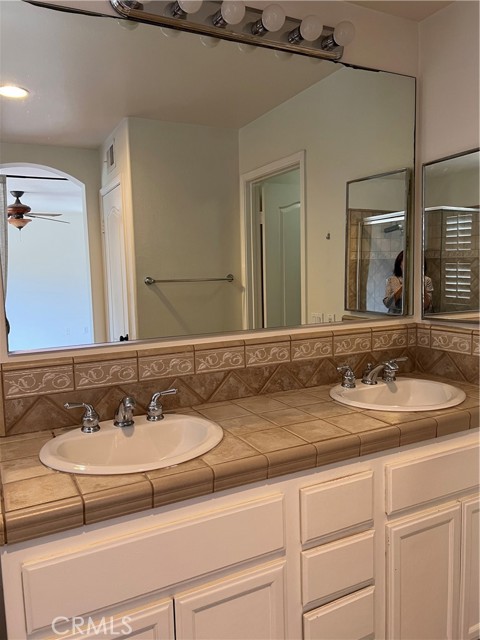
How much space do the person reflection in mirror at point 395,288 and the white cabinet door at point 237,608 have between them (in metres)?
1.18

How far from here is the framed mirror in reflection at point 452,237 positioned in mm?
1764

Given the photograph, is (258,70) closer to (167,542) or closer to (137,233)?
(137,233)

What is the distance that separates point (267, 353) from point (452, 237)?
0.87 metres

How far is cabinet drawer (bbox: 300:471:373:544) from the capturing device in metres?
1.22

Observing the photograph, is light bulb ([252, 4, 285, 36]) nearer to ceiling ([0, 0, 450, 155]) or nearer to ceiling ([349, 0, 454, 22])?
ceiling ([0, 0, 450, 155])

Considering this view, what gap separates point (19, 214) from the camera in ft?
4.50

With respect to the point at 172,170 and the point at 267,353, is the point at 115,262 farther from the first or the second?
the point at 267,353

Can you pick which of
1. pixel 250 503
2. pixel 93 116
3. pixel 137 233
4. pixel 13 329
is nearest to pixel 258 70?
pixel 93 116

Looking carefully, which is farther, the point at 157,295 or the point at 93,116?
the point at 157,295

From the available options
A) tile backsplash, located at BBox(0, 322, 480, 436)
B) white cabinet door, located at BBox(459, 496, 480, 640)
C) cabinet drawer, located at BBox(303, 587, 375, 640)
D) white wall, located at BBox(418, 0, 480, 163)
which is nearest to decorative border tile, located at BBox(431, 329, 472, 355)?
tile backsplash, located at BBox(0, 322, 480, 436)

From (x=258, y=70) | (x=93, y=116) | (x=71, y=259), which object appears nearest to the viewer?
(x=93, y=116)

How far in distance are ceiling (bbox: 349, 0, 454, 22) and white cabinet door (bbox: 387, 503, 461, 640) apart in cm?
178

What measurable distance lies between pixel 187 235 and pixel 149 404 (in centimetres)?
57

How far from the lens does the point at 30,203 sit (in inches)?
54.2
